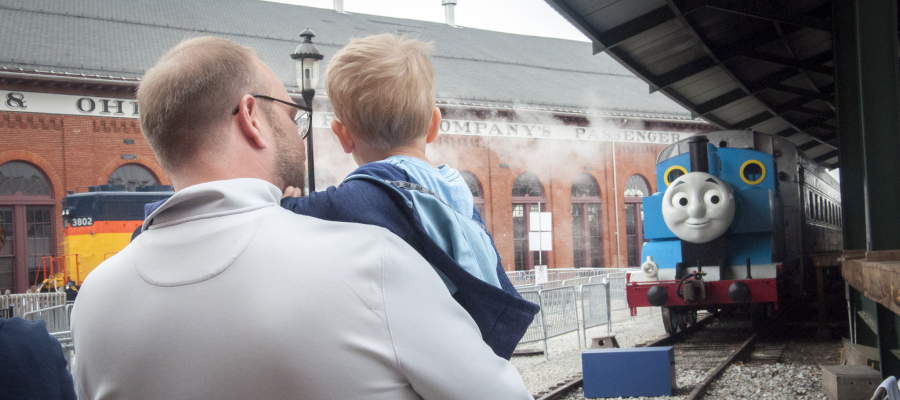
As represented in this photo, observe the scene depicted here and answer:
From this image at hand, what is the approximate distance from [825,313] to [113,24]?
22030mm

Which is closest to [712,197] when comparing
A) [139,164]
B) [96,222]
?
[96,222]

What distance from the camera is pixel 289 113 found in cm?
144

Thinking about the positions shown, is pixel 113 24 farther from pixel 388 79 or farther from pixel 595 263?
pixel 388 79

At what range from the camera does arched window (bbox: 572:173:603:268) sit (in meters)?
27.5

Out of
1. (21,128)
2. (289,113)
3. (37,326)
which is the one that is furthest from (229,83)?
(21,128)

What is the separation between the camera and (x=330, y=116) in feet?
65.6

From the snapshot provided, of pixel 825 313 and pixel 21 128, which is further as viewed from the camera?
pixel 21 128

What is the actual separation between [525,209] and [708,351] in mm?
16385

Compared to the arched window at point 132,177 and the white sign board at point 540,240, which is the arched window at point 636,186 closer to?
the white sign board at point 540,240

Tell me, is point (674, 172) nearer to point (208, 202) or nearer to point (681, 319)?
point (681, 319)

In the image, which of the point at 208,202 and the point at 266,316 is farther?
the point at 208,202

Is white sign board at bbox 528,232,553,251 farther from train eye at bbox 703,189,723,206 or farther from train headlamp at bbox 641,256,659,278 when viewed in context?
train eye at bbox 703,189,723,206

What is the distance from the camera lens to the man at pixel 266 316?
3.48ft

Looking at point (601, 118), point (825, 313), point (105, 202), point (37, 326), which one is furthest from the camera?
point (601, 118)
